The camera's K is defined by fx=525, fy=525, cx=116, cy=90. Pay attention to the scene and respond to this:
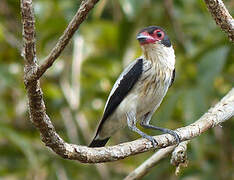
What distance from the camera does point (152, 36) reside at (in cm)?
403

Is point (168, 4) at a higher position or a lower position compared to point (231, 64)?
higher

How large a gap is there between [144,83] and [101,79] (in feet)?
4.98

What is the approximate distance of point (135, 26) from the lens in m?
5.20

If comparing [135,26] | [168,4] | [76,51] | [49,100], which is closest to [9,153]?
[49,100]

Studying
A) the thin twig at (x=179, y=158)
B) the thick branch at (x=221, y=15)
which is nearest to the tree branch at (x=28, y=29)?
the thick branch at (x=221, y=15)

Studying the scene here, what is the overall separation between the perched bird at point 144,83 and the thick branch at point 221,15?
1.10 metres

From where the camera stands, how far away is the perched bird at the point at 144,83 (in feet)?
12.9

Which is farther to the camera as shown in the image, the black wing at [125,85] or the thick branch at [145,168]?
the black wing at [125,85]

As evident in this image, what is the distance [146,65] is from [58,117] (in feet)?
6.45

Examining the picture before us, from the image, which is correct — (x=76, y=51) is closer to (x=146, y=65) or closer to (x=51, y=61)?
(x=146, y=65)

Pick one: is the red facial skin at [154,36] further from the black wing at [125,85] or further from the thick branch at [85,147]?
the thick branch at [85,147]

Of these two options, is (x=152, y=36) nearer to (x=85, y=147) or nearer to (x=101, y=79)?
(x=101, y=79)

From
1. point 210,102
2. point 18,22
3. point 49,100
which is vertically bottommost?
point 210,102

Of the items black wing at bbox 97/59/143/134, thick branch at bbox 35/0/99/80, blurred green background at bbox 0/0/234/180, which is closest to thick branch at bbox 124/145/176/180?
black wing at bbox 97/59/143/134
